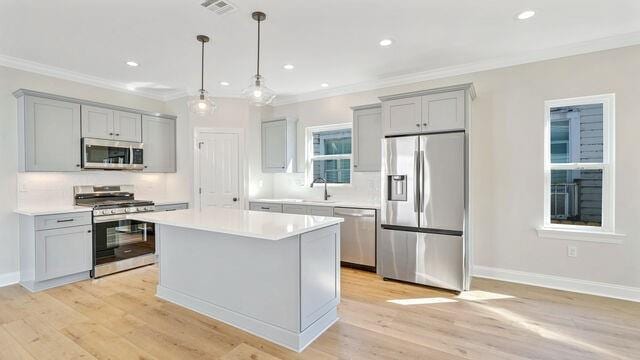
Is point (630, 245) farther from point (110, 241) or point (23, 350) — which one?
point (110, 241)

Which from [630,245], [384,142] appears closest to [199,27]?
[384,142]

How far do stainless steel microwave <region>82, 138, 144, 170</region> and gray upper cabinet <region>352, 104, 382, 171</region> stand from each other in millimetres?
3282

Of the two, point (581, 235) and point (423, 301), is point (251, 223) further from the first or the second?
point (581, 235)

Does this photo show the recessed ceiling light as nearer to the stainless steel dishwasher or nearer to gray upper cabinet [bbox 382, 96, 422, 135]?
gray upper cabinet [bbox 382, 96, 422, 135]

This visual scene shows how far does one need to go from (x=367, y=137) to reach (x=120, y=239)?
3632mm

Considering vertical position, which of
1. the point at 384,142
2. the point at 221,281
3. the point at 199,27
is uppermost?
the point at 199,27

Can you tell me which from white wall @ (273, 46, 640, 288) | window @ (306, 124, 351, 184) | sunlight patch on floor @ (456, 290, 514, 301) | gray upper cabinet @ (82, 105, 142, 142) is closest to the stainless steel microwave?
gray upper cabinet @ (82, 105, 142, 142)

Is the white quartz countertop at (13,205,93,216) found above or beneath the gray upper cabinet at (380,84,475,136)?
beneath

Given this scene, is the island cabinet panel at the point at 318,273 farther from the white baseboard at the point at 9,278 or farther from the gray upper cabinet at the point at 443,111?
the white baseboard at the point at 9,278

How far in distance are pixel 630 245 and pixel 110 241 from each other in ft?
19.6

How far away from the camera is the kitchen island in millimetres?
2297

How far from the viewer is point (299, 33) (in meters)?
2.99

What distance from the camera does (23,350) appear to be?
227 centimetres

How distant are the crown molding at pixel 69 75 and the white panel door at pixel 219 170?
0.96m
